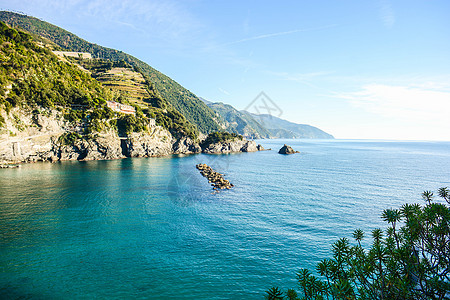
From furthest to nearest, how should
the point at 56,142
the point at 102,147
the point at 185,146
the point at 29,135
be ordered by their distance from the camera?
the point at 185,146 → the point at 102,147 → the point at 56,142 → the point at 29,135

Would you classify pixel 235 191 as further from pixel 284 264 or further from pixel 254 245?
pixel 284 264

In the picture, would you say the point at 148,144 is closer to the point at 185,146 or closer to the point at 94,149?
the point at 94,149

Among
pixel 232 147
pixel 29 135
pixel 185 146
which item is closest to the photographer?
pixel 29 135

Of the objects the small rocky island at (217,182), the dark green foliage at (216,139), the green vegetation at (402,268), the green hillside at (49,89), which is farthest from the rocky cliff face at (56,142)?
the green vegetation at (402,268)

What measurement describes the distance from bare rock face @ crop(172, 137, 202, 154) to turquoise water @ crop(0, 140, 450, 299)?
62.9m

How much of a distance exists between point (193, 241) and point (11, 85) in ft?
261

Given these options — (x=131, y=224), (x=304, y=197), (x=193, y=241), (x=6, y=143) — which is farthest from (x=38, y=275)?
(x=6, y=143)

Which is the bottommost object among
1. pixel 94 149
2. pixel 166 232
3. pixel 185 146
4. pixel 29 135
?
pixel 166 232

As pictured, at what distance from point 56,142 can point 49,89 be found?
64.0ft

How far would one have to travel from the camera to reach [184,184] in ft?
158

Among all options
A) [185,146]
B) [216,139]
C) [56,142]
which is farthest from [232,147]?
[56,142]

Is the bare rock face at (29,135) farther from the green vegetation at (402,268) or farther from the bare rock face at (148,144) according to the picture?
the green vegetation at (402,268)

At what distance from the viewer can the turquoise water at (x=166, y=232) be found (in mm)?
16656

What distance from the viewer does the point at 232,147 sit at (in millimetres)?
131000
